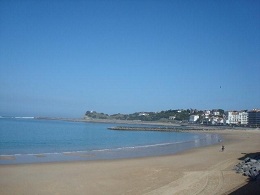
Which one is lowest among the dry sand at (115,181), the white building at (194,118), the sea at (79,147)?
the sea at (79,147)

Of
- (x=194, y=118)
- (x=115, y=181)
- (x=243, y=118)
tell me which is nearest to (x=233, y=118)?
(x=243, y=118)

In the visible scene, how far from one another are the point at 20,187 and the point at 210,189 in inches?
274

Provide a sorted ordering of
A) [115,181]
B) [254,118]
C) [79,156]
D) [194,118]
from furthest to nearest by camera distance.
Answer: [194,118]
[254,118]
[79,156]
[115,181]

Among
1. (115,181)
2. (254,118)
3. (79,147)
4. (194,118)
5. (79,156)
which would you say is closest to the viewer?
(115,181)

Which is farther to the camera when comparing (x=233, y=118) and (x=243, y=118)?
(x=233, y=118)

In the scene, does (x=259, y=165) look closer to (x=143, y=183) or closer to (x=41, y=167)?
(x=143, y=183)

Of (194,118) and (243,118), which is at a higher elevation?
(243,118)

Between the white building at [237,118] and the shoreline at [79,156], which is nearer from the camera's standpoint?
the shoreline at [79,156]

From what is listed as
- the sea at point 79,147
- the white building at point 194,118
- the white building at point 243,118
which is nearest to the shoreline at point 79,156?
the sea at point 79,147

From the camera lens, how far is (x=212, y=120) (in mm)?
140000

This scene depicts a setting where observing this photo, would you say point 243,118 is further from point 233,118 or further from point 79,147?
point 79,147

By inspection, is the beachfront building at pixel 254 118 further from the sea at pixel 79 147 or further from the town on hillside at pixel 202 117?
the sea at pixel 79 147

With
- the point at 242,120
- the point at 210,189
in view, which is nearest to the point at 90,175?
the point at 210,189

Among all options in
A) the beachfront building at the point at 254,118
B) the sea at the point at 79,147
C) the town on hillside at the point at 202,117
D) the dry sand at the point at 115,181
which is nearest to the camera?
the dry sand at the point at 115,181
